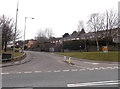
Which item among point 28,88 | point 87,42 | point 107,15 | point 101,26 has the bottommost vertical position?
point 28,88

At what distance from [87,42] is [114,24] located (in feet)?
36.8

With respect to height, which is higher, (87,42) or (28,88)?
(87,42)

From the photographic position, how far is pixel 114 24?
3831 centimetres

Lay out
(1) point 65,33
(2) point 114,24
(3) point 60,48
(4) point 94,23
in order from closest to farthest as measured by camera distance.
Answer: (2) point 114,24, (4) point 94,23, (3) point 60,48, (1) point 65,33

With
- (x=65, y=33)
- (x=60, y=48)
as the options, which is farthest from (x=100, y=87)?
(x=65, y=33)

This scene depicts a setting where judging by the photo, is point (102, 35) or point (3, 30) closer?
point (3, 30)

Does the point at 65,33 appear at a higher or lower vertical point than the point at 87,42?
higher

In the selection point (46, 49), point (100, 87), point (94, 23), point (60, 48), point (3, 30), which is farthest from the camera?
point (46, 49)

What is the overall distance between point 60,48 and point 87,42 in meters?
11.0

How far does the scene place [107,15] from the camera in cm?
4038

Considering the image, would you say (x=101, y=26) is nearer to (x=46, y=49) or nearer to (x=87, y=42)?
(x=87, y=42)

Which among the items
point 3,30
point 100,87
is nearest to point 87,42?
point 3,30

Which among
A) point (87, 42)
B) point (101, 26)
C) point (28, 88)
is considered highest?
point (101, 26)

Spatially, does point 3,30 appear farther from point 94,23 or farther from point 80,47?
point 94,23
